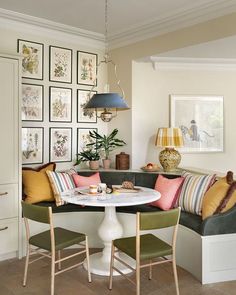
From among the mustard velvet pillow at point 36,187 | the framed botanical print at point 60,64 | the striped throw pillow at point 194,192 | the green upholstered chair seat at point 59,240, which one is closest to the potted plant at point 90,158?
the mustard velvet pillow at point 36,187

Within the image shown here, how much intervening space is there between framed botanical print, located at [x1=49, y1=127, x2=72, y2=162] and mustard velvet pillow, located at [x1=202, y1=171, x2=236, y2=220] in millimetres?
2161

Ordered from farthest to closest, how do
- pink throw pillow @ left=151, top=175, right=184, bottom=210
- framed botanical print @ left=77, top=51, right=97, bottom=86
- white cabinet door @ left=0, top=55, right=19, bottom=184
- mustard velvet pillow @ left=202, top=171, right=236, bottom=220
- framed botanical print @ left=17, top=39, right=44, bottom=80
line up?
framed botanical print @ left=77, top=51, right=97, bottom=86 → framed botanical print @ left=17, top=39, right=44, bottom=80 → pink throw pillow @ left=151, top=175, right=184, bottom=210 → white cabinet door @ left=0, top=55, right=19, bottom=184 → mustard velvet pillow @ left=202, top=171, right=236, bottom=220

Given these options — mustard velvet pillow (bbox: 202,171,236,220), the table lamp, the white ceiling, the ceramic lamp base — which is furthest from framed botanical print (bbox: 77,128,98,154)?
mustard velvet pillow (bbox: 202,171,236,220)

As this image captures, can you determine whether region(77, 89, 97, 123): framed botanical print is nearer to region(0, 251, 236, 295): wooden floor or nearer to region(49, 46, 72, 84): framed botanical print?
region(49, 46, 72, 84): framed botanical print

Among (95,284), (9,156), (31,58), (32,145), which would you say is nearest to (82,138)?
(32,145)

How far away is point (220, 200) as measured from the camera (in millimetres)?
3238

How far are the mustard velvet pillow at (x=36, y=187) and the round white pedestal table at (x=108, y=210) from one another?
29.5 inches

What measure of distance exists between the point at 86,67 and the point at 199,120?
1914 millimetres

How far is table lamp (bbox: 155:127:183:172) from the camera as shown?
14.6 feet

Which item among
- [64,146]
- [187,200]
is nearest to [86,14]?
[64,146]

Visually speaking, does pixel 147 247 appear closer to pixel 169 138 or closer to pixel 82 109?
pixel 169 138

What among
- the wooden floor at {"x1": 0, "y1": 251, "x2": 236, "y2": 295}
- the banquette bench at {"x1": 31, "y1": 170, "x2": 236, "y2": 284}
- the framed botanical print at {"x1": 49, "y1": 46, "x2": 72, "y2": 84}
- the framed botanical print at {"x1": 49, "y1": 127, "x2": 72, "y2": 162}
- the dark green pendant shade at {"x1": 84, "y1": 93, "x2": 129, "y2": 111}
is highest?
the framed botanical print at {"x1": 49, "y1": 46, "x2": 72, "y2": 84}

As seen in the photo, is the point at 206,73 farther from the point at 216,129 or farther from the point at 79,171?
the point at 79,171

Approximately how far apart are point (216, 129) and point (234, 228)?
2323 millimetres
